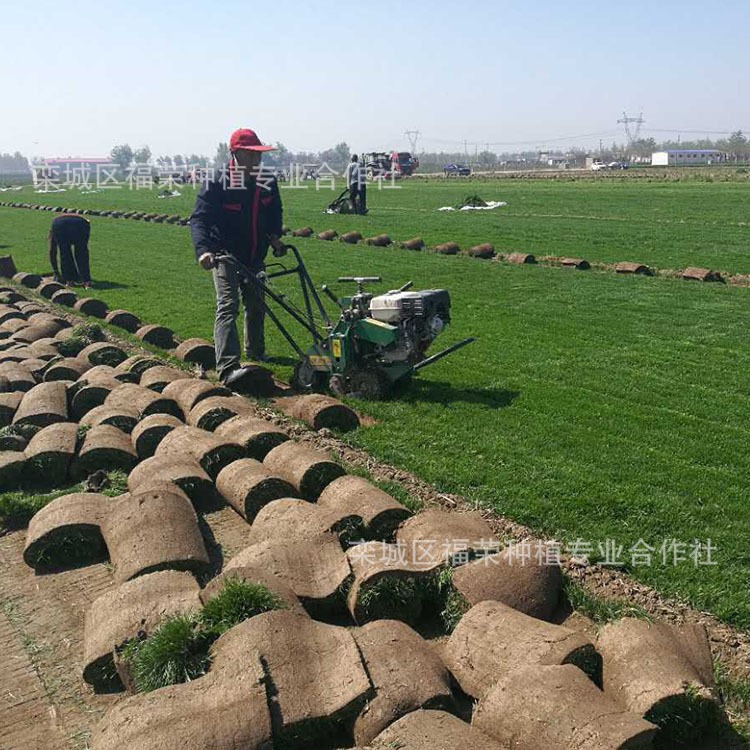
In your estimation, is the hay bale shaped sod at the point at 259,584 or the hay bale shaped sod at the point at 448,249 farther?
the hay bale shaped sod at the point at 448,249

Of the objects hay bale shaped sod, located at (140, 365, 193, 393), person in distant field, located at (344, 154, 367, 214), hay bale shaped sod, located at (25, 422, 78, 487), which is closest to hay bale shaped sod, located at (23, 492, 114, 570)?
hay bale shaped sod, located at (25, 422, 78, 487)

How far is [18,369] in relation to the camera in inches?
386

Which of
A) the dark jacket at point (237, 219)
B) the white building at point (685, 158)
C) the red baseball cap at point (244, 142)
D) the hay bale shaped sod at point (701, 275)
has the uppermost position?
the white building at point (685, 158)

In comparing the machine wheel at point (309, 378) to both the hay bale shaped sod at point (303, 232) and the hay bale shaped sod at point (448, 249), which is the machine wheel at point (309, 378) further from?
the hay bale shaped sod at point (303, 232)

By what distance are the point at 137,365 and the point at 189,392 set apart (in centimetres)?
176

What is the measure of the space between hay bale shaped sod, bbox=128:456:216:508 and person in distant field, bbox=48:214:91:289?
40.8 ft

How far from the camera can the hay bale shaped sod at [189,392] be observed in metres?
8.30

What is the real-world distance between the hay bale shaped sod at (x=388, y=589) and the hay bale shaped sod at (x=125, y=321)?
982 centimetres

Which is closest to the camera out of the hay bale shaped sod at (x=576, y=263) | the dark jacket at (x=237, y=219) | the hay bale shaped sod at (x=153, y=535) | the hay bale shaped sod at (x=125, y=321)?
the hay bale shaped sod at (x=153, y=535)

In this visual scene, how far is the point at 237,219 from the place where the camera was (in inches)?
397

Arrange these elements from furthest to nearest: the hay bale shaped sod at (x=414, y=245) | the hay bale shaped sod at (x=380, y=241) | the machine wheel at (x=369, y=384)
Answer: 1. the hay bale shaped sod at (x=380, y=241)
2. the hay bale shaped sod at (x=414, y=245)
3. the machine wheel at (x=369, y=384)

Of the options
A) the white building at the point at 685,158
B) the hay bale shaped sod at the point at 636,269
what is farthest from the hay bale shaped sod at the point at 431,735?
the white building at the point at 685,158

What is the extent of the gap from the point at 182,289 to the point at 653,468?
12.5 metres

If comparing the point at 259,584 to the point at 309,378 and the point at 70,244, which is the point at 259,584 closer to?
the point at 309,378
